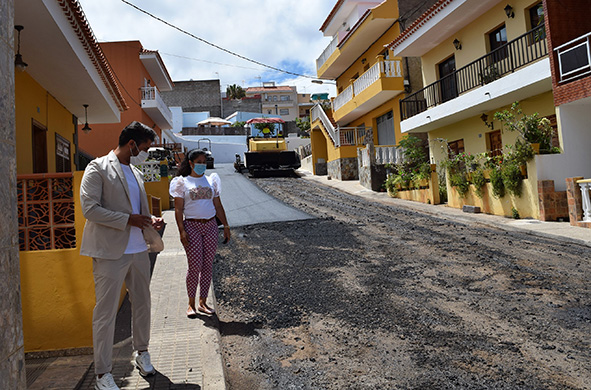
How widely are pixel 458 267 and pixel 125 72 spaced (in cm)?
2088

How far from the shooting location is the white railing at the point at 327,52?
83.9 ft

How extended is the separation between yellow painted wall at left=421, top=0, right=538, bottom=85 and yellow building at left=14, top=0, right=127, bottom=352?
442 inches

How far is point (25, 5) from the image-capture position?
550 cm

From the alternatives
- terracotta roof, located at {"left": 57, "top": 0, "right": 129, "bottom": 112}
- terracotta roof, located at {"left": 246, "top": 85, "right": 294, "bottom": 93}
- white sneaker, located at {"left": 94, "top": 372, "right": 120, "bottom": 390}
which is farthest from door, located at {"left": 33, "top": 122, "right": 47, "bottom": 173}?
terracotta roof, located at {"left": 246, "top": 85, "right": 294, "bottom": 93}

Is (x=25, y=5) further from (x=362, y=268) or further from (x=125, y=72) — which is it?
(x=125, y=72)

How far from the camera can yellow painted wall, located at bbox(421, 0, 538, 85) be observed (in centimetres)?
1271

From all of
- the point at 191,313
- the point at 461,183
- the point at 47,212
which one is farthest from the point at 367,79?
the point at 47,212

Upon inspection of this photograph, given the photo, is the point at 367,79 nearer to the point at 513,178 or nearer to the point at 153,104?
the point at 153,104

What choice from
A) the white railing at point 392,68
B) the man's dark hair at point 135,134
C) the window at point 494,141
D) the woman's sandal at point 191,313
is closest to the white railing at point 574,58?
the window at point 494,141

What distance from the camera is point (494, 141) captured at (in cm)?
1446

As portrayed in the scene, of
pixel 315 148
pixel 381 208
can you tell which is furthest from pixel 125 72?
pixel 381 208

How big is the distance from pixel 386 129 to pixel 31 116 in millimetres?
16168

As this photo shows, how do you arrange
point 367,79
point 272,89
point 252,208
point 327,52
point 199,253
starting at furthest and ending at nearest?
point 272,89
point 327,52
point 367,79
point 252,208
point 199,253

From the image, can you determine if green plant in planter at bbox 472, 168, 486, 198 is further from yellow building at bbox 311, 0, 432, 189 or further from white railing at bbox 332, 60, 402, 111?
white railing at bbox 332, 60, 402, 111
